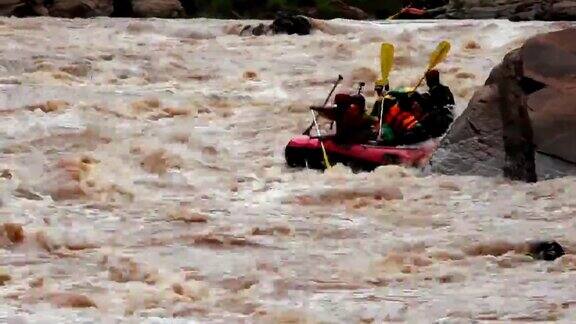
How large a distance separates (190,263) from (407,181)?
1967 mm

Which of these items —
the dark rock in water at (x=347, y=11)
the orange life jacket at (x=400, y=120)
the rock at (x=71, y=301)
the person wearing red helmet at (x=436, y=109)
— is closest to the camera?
the rock at (x=71, y=301)

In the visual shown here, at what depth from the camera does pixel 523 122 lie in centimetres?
609

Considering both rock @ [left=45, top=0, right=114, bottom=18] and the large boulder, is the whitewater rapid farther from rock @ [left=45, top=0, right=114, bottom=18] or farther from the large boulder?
rock @ [left=45, top=0, right=114, bottom=18]

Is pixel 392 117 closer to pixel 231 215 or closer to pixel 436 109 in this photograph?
pixel 436 109

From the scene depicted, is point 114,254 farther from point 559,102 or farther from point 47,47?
point 47,47

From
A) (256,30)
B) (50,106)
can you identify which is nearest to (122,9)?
(256,30)

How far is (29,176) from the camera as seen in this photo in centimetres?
615

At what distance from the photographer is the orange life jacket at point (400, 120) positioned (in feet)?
21.6

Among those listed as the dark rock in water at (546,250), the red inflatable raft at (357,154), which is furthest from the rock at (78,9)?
the dark rock in water at (546,250)

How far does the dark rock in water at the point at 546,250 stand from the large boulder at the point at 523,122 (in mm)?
1365

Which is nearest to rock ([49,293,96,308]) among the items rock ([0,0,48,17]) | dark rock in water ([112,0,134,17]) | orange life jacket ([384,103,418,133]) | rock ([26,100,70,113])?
orange life jacket ([384,103,418,133])

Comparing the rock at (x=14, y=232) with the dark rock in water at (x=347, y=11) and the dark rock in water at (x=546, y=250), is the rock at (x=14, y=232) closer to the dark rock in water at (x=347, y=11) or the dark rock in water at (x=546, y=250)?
the dark rock in water at (x=546, y=250)

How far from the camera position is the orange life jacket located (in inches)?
259

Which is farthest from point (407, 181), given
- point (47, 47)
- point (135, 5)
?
point (135, 5)
